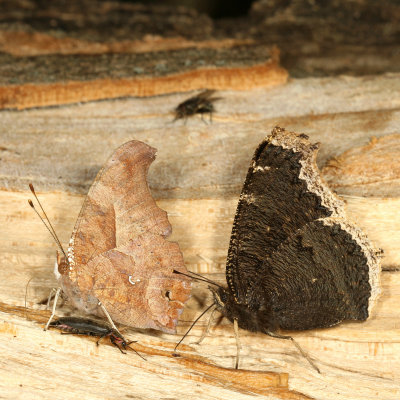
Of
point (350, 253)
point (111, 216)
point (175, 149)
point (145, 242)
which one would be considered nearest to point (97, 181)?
point (111, 216)

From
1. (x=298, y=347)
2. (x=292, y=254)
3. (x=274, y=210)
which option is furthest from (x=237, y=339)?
(x=274, y=210)

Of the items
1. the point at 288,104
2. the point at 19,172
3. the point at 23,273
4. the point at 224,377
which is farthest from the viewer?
the point at 288,104

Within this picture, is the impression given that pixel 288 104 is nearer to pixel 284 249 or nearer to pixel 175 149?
pixel 175 149

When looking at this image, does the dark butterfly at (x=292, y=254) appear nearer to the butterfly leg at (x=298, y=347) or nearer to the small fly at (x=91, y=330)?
the butterfly leg at (x=298, y=347)

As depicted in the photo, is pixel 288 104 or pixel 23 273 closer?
pixel 23 273

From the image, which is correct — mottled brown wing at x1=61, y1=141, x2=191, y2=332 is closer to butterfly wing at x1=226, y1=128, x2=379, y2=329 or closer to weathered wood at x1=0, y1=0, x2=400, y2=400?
weathered wood at x1=0, y1=0, x2=400, y2=400

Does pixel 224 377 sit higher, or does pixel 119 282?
pixel 119 282

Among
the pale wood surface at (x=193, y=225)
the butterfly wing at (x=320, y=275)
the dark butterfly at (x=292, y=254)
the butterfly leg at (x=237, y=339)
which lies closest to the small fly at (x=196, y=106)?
the pale wood surface at (x=193, y=225)
